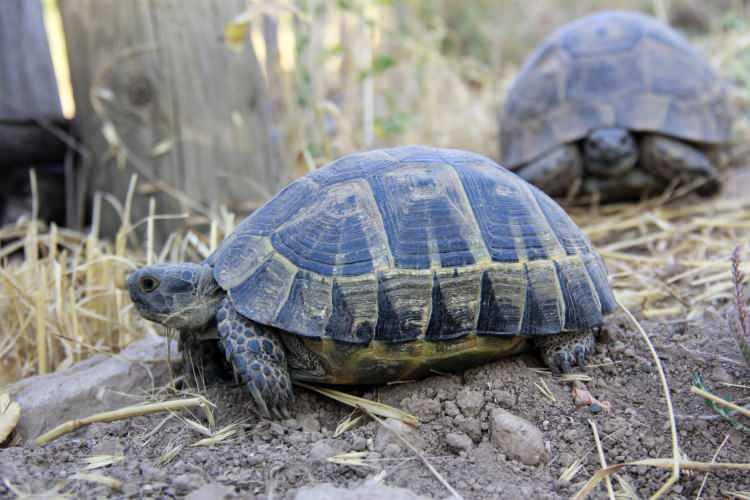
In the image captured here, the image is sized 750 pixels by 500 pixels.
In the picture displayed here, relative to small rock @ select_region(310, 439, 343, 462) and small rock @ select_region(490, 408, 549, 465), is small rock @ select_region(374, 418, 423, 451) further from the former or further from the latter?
small rock @ select_region(490, 408, 549, 465)

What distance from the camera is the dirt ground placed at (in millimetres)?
1846

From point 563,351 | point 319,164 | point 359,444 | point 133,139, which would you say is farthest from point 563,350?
point 133,139

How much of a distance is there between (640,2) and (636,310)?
9.50m

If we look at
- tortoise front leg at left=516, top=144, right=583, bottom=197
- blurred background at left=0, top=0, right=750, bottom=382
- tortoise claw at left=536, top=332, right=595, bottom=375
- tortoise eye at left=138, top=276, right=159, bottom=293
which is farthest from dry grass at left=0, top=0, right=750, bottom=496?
tortoise eye at left=138, top=276, right=159, bottom=293

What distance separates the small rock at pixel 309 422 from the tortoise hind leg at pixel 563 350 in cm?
84

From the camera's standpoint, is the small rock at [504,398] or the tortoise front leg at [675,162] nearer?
the small rock at [504,398]

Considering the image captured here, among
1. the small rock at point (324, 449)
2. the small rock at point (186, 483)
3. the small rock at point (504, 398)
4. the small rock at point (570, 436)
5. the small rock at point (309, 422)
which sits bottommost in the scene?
the small rock at point (570, 436)

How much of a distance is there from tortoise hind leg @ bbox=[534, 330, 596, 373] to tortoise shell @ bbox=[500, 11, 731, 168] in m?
2.92

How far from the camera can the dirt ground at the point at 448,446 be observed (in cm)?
185

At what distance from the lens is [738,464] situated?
1.86 m

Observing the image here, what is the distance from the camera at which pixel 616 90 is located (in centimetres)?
493

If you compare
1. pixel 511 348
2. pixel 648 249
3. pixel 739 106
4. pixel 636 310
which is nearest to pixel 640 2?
pixel 739 106

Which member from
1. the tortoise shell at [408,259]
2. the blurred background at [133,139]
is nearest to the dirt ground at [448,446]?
the tortoise shell at [408,259]

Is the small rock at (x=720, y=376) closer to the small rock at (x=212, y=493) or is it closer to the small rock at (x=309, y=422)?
the small rock at (x=309, y=422)
